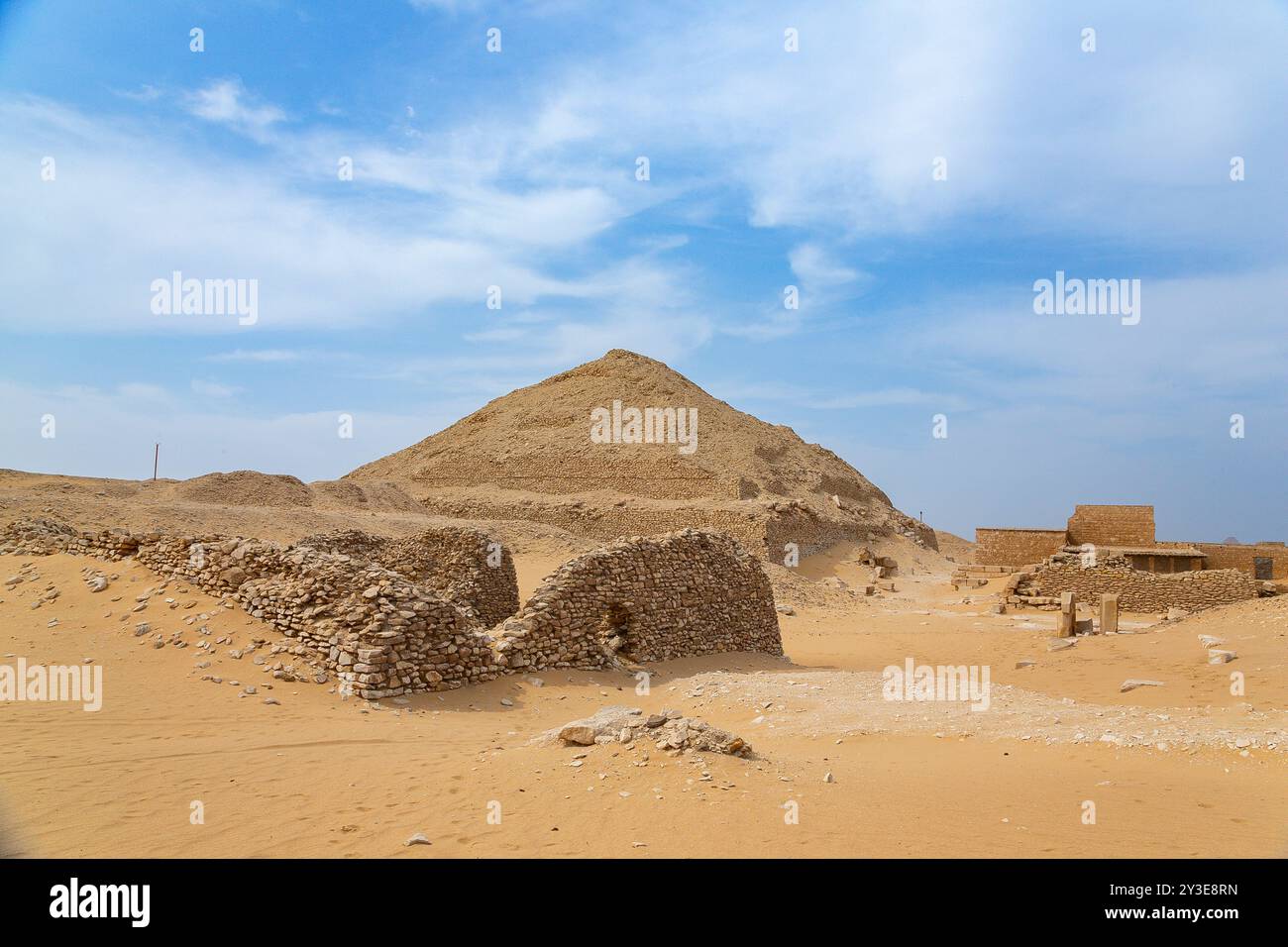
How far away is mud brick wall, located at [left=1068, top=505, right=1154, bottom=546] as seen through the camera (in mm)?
32969

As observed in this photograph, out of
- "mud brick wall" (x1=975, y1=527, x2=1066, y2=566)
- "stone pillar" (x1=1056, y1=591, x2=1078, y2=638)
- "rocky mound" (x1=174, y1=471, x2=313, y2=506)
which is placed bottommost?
"stone pillar" (x1=1056, y1=591, x2=1078, y2=638)

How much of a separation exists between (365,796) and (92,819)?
1.74 m

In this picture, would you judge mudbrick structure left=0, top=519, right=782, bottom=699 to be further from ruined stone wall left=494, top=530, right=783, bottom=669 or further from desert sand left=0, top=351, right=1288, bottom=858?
desert sand left=0, top=351, right=1288, bottom=858

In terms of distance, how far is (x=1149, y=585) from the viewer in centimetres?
2144

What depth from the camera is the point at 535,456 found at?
54.1 metres

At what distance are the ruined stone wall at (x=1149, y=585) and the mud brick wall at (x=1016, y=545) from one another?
912 centimetres

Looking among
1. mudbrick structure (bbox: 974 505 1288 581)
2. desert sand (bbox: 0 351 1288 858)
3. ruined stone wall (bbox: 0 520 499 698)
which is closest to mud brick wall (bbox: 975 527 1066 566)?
mudbrick structure (bbox: 974 505 1288 581)

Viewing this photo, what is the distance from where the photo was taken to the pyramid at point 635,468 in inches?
1692

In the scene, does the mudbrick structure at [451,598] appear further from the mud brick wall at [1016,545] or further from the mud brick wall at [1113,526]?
the mud brick wall at [1113,526]

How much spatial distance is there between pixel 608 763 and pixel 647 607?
6.66 metres

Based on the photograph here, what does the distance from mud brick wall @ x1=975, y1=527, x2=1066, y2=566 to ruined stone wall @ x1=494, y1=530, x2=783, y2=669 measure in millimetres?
22402

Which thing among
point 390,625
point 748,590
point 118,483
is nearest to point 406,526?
point 118,483

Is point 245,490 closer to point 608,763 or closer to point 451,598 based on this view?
point 451,598
